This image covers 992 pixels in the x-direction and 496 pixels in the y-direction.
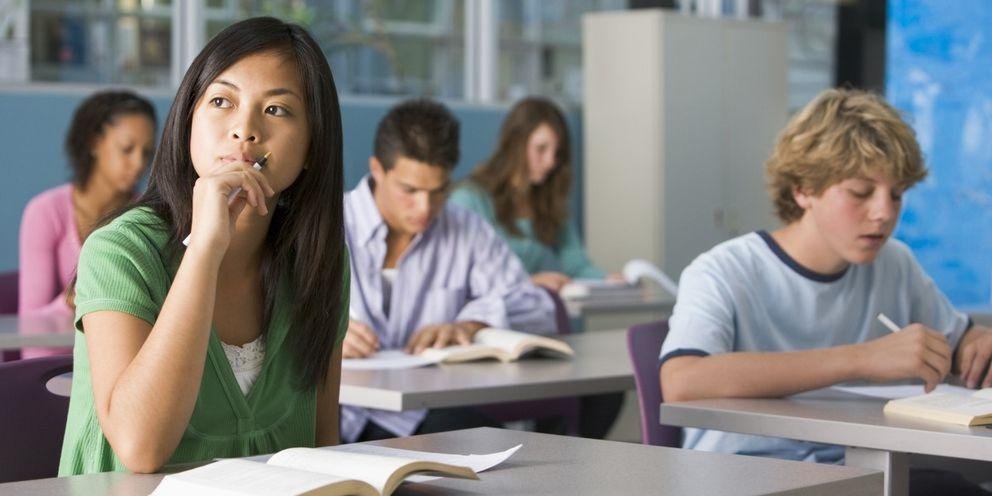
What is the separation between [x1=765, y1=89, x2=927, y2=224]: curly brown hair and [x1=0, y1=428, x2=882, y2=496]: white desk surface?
1052 millimetres

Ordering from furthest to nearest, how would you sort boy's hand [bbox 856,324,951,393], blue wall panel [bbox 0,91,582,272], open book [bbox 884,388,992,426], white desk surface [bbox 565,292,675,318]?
blue wall panel [bbox 0,91,582,272], white desk surface [bbox 565,292,675,318], boy's hand [bbox 856,324,951,393], open book [bbox 884,388,992,426]

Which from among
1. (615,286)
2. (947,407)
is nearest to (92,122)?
(615,286)

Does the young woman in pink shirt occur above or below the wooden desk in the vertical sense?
above

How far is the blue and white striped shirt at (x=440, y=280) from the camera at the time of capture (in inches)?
150

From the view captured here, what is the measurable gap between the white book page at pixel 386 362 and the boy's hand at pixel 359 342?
21mm

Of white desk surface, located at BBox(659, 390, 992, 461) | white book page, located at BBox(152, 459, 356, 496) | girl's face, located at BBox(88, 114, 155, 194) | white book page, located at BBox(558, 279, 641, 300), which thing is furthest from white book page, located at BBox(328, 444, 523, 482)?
white book page, located at BBox(558, 279, 641, 300)

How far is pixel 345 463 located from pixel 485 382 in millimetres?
1385

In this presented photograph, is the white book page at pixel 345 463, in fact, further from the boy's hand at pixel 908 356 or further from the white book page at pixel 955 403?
the boy's hand at pixel 908 356

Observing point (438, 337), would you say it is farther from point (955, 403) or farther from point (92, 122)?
point (92, 122)

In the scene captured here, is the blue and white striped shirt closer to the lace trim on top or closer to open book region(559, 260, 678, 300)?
open book region(559, 260, 678, 300)

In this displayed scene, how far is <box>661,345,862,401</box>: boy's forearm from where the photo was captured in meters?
2.54

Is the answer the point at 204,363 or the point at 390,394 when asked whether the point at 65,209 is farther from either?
the point at 204,363

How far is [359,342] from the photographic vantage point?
3357mm

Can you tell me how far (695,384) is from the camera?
101 inches
